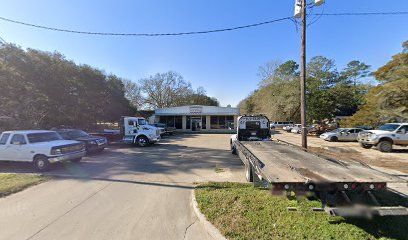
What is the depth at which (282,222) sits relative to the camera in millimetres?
4637

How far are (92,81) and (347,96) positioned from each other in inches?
1599

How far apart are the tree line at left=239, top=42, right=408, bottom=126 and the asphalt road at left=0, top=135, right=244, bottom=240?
1758 cm

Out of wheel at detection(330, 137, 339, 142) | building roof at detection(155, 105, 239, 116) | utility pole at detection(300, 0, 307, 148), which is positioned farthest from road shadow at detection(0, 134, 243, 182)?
building roof at detection(155, 105, 239, 116)

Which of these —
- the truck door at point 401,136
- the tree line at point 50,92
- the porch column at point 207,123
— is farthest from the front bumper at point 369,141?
the porch column at point 207,123

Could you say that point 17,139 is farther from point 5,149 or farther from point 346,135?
point 346,135

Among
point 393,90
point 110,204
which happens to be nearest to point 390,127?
point 393,90

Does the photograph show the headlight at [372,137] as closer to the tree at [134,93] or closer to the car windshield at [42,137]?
the car windshield at [42,137]

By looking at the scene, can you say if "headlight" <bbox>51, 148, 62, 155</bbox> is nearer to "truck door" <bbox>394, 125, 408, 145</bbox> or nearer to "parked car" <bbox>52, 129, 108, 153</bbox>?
"parked car" <bbox>52, 129, 108, 153</bbox>

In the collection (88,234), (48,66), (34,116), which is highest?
(48,66)

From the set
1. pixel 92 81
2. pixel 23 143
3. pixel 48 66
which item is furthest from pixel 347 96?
pixel 23 143

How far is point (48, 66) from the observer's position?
2077 centimetres

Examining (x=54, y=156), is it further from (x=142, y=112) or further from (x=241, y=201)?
(x=142, y=112)

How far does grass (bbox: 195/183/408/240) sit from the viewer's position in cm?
418

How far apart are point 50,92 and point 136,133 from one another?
Answer: 8.30 metres
